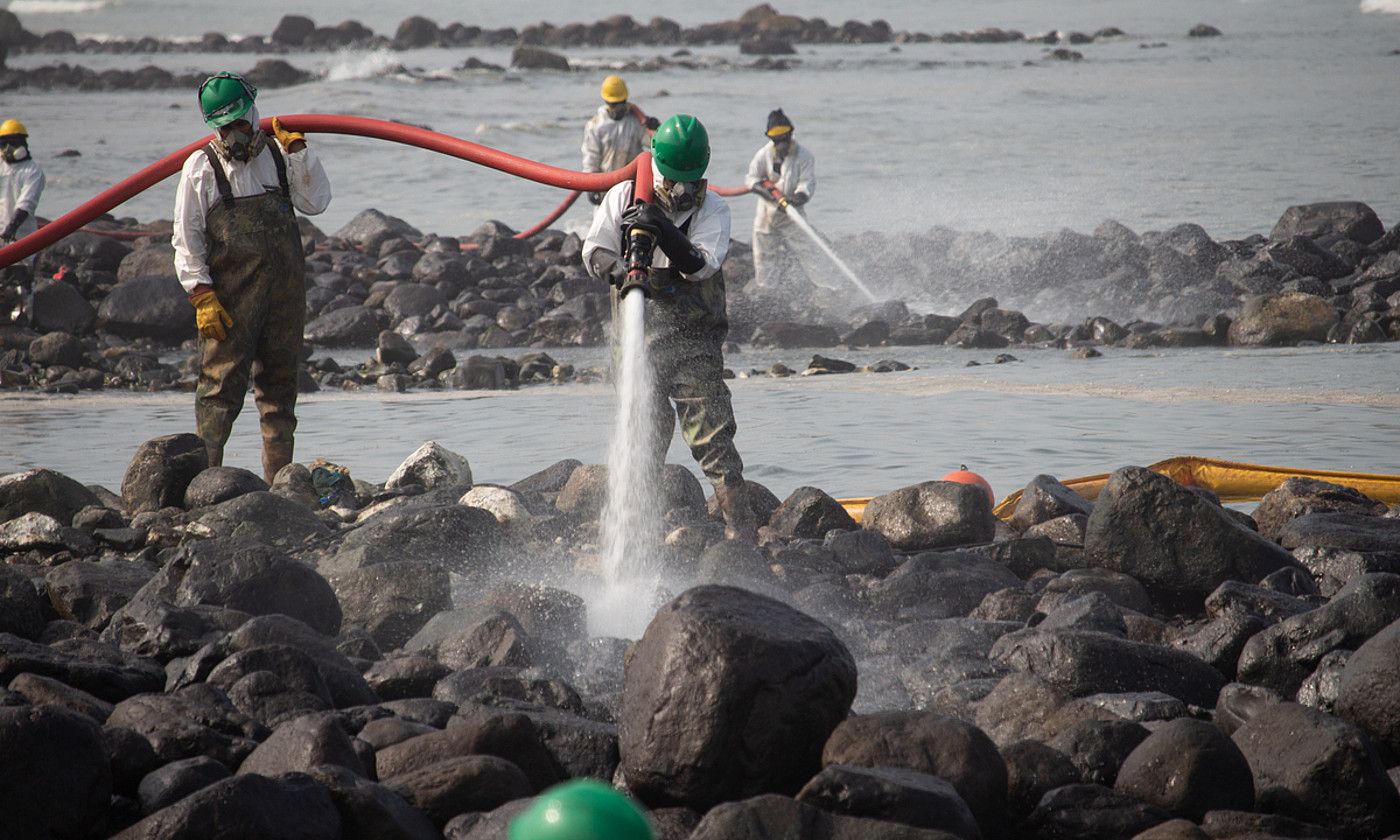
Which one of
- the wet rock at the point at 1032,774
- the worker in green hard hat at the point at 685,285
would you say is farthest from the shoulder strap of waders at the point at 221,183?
the wet rock at the point at 1032,774

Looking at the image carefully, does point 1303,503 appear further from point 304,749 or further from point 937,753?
point 304,749

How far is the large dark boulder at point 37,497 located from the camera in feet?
24.5

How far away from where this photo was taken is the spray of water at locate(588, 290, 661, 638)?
6340 millimetres

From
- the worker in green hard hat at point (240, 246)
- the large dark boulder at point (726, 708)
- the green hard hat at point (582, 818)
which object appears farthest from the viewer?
the worker in green hard hat at point (240, 246)

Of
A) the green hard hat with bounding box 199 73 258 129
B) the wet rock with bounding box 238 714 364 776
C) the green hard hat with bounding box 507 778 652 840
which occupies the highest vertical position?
the green hard hat with bounding box 199 73 258 129

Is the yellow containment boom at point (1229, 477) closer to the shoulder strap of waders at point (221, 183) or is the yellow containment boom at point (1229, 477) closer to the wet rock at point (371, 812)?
the shoulder strap of waders at point (221, 183)

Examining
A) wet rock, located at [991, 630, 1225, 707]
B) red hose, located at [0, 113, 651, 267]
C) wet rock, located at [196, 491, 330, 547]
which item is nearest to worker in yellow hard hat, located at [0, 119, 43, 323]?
red hose, located at [0, 113, 651, 267]

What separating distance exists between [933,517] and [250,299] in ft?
11.8

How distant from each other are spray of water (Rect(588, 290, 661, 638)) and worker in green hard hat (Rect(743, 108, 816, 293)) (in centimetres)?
997

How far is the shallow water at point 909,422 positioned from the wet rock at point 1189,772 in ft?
14.9

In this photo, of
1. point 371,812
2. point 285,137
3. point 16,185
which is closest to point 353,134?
point 285,137

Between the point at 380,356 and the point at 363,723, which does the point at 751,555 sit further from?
the point at 380,356

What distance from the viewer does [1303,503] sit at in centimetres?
722

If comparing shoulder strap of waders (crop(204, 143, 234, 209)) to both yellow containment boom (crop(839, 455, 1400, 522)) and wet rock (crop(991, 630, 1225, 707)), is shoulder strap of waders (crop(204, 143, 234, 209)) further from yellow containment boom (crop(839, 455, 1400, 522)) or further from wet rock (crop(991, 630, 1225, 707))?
wet rock (crop(991, 630, 1225, 707))
